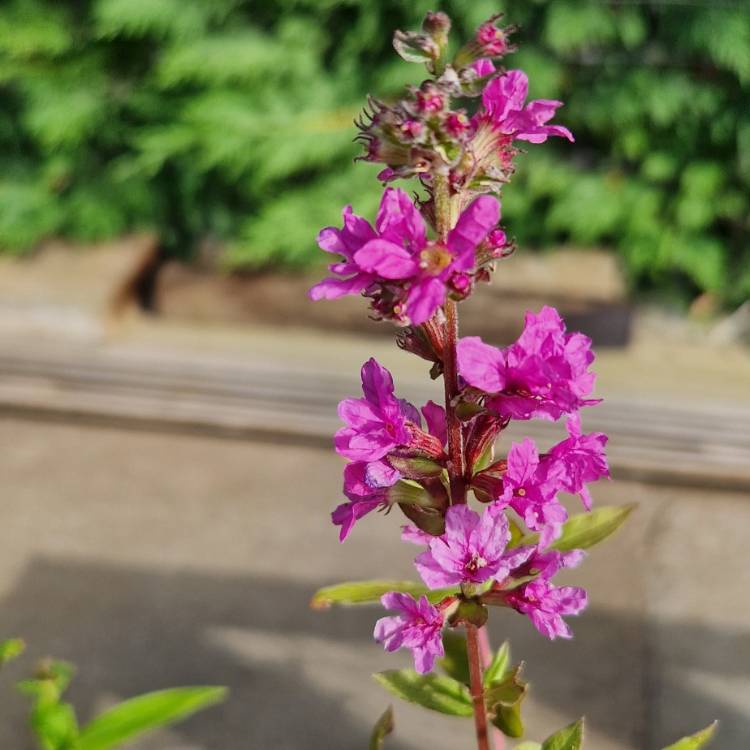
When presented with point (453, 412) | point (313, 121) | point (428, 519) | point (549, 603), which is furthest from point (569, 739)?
point (313, 121)

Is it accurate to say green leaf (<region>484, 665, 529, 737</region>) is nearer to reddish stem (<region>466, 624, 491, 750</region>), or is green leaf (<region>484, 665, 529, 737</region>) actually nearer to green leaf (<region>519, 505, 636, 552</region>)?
reddish stem (<region>466, 624, 491, 750</region>)

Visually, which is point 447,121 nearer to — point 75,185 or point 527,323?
point 527,323

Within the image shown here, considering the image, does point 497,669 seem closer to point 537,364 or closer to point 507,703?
point 507,703

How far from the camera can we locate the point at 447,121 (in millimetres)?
953

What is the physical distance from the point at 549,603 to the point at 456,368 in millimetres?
274

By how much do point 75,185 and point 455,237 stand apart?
244 centimetres

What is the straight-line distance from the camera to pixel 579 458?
109 cm

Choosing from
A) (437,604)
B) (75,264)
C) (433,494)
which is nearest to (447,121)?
(433,494)

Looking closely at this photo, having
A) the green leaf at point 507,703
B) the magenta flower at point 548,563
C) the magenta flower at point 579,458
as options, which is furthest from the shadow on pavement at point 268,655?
the magenta flower at point 579,458

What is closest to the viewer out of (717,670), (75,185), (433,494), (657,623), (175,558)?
(433,494)

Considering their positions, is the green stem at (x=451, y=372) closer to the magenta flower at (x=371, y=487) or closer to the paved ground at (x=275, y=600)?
the magenta flower at (x=371, y=487)

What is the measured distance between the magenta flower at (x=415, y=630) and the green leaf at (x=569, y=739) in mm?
238

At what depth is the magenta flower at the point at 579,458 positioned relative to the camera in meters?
1.09

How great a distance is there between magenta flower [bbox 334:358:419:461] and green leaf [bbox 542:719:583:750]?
42cm
